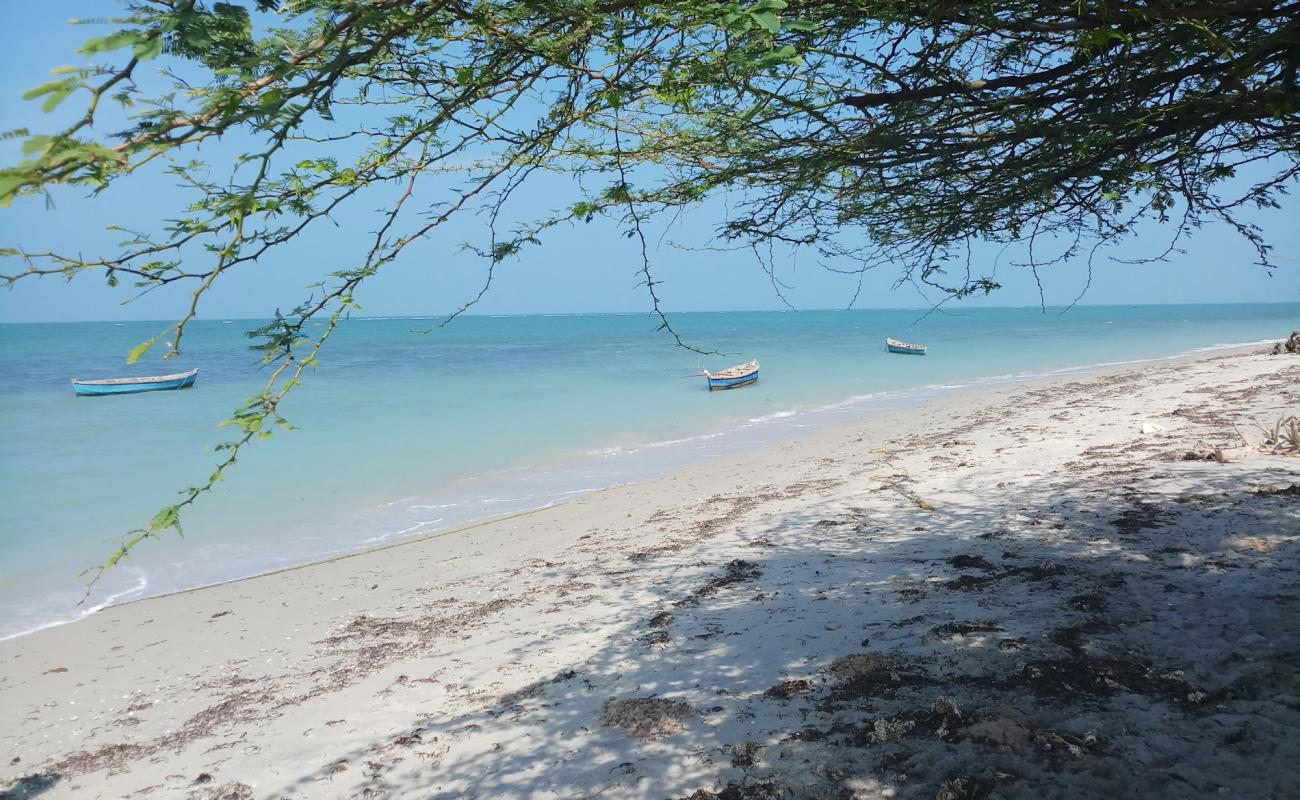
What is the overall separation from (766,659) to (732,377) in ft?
69.4

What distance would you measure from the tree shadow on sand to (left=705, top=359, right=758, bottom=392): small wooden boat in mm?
19142

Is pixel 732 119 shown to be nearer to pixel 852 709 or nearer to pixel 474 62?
pixel 474 62

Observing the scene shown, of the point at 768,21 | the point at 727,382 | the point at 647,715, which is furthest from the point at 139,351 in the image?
the point at 727,382

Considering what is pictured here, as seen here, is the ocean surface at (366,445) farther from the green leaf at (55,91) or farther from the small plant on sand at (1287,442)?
the small plant on sand at (1287,442)

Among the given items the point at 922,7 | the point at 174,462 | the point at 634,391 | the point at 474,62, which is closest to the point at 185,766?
the point at 474,62

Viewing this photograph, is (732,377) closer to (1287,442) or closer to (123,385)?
(1287,442)

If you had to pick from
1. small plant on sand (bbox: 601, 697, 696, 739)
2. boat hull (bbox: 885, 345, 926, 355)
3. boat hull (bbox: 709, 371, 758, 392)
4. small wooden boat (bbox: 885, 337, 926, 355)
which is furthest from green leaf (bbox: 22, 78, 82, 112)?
boat hull (bbox: 885, 345, 926, 355)

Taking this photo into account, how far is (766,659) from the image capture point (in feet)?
14.2

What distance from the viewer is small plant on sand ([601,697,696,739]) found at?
3.71 meters

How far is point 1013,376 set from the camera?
87.5 ft

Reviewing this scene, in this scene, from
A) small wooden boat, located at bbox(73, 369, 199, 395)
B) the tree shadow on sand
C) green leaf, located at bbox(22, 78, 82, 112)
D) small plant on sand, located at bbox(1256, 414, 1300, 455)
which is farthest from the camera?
small wooden boat, located at bbox(73, 369, 199, 395)

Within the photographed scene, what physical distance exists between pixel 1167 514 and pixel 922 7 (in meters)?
4.77

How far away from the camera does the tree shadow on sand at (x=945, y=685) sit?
296cm

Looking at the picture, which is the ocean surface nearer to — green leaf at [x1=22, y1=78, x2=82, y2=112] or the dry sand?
green leaf at [x1=22, y1=78, x2=82, y2=112]
